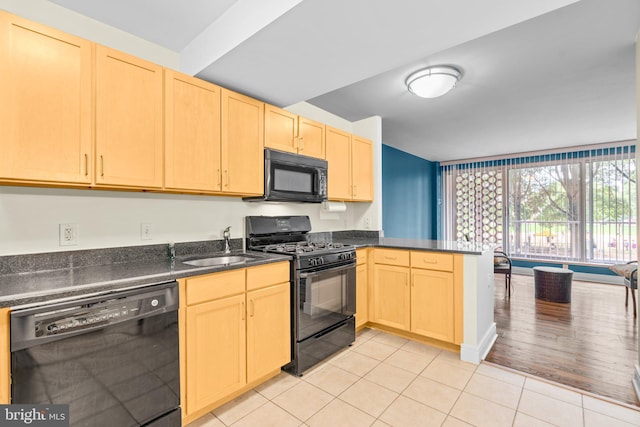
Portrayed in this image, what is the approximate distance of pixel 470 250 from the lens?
2.49 m

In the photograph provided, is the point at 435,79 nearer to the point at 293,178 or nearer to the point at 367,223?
the point at 293,178

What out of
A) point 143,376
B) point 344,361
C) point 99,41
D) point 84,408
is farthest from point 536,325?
point 99,41

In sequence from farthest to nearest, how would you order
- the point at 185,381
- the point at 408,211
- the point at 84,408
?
the point at 408,211 → the point at 185,381 → the point at 84,408

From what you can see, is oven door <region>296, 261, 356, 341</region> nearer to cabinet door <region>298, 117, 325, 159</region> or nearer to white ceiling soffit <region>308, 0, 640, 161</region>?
cabinet door <region>298, 117, 325, 159</region>

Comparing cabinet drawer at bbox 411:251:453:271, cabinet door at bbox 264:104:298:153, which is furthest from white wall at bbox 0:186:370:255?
cabinet drawer at bbox 411:251:453:271

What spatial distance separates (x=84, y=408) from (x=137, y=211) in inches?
45.6

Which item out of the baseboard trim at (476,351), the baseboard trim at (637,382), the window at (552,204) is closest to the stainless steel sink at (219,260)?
the baseboard trim at (476,351)

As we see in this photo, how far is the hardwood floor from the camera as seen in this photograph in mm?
2217

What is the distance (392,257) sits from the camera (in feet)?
9.60

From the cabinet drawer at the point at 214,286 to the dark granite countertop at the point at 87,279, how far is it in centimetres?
4

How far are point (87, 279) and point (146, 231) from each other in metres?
0.64

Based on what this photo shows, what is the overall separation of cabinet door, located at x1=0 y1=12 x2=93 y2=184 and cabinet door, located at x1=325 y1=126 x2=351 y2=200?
2.05 metres

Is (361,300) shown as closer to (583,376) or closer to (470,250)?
(470,250)

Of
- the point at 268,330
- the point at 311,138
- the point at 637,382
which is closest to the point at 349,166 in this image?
the point at 311,138
